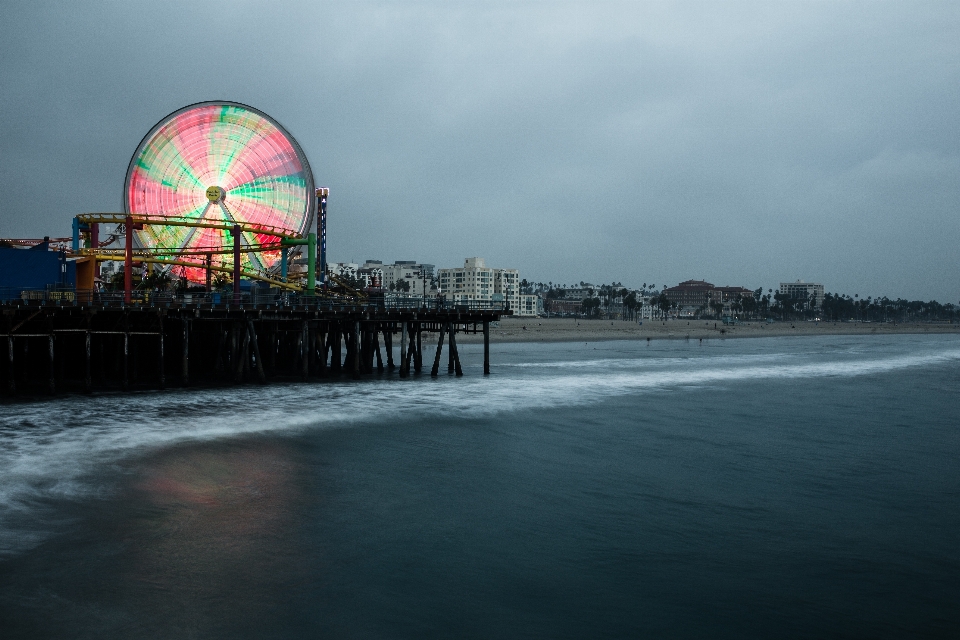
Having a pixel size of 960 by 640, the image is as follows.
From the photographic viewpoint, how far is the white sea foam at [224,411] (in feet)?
61.2

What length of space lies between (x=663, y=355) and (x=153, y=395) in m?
54.8

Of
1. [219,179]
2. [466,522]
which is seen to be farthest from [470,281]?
[466,522]

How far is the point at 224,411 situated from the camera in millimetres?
29656

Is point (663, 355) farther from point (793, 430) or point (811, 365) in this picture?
point (793, 430)

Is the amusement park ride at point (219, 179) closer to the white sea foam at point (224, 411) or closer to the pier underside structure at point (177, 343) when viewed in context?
the pier underside structure at point (177, 343)

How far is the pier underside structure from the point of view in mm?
33156

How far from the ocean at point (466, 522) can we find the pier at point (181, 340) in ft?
12.5

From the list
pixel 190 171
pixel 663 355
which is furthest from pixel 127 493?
pixel 663 355

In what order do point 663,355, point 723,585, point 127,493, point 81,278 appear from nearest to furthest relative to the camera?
point 723,585, point 127,493, point 81,278, point 663,355

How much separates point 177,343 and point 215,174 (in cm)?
1673

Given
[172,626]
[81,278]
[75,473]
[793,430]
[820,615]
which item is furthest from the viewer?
[81,278]

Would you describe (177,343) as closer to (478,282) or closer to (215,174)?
(215,174)

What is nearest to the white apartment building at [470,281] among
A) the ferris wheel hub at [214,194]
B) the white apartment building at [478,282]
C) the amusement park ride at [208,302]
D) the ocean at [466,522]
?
the white apartment building at [478,282]

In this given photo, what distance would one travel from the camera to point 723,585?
12773 millimetres
